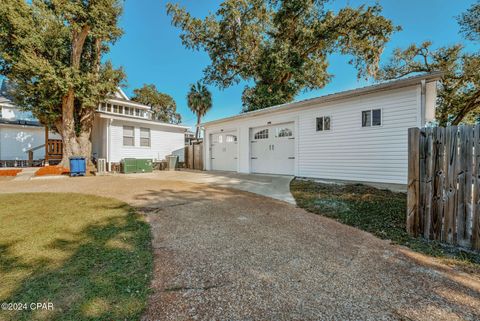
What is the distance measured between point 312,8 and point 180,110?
2628 centimetres

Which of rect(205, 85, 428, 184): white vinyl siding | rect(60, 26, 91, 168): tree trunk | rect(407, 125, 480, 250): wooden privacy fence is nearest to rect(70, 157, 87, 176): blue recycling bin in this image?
rect(60, 26, 91, 168): tree trunk

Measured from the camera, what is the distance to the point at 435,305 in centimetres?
174

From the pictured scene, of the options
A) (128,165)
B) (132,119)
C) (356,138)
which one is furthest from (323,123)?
(132,119)

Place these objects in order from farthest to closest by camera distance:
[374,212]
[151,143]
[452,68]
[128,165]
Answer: [151,143] → [452,68] → [128,165] → [374,212]

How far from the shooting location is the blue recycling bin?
1021 cm

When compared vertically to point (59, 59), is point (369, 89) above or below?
below

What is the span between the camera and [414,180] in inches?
123

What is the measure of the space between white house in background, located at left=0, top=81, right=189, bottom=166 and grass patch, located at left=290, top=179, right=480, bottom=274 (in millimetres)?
11007

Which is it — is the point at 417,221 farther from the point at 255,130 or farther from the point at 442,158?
the point at 255,130

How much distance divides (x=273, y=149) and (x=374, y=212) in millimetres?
6191

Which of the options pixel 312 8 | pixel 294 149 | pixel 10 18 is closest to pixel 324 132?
pixel 294 149

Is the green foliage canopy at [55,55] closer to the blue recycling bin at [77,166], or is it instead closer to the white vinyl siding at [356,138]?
the blue recycling bin at [77,166]

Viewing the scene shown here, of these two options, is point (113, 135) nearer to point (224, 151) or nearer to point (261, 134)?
point (224, 151)

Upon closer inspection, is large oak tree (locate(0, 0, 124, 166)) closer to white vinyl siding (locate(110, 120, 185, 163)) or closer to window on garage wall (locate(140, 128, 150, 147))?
white vinyl siding (locate(110, 120, 185, 163))
